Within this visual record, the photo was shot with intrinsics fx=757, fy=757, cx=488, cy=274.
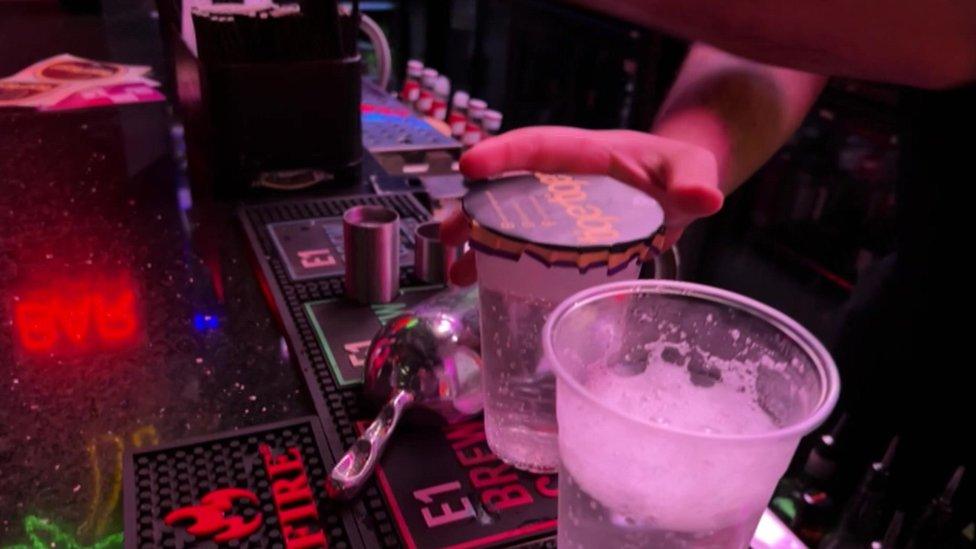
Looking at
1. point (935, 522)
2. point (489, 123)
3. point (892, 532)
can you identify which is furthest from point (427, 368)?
point (489, 123)

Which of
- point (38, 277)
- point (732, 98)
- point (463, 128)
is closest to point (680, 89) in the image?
point (732, 98)

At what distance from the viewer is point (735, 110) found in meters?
0.91

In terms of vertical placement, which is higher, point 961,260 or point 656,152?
point 656,152

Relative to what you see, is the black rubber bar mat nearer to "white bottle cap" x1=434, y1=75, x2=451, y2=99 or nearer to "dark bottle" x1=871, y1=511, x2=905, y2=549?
"dark bottle" x1=871, y1=511, x2=905, y2=549

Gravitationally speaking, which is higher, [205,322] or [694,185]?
[694,185]

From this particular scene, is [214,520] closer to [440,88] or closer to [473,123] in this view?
[473,123]

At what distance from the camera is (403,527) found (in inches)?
24.0

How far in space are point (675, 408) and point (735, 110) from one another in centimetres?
55

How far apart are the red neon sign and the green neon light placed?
27 centimetres

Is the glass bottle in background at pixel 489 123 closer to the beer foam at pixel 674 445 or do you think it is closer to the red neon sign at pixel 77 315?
the red neon sign at pixel 77 315

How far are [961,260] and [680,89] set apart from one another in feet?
1.73

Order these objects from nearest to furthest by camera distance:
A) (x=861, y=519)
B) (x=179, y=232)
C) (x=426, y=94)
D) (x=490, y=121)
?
1. (x=179, y=232)
2. (x=861, y=519)
3. (x=490, y=121)
4. (x=426, y=94)

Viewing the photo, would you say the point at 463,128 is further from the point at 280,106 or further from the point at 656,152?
the point at 656,152

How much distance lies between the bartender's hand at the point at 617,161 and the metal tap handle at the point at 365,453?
157mm
